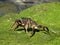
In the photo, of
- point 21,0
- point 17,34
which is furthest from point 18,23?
point 21,0

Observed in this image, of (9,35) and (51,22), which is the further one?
(51,22)

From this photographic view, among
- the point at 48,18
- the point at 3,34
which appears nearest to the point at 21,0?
the point at 48,18

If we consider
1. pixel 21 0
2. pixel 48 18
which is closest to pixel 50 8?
pixel 48 18

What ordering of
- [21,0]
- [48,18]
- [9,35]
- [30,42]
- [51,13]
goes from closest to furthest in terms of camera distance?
[30,42], [9,35], [48,18], [51,13], [21,0]

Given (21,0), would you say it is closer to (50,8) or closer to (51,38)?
(50,8)

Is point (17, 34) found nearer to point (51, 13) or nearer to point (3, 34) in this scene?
point (3, 34)

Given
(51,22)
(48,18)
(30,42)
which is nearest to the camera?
(30,42)

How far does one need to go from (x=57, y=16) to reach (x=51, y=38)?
2181 cm

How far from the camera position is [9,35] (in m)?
34.9

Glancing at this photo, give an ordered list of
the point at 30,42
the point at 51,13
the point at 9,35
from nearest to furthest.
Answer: the point at 30,42 → the point at 9,35 → the point at 51,13

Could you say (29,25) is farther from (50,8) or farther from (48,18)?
(50,8)

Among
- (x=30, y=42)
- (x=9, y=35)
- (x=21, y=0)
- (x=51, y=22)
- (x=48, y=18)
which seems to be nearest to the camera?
(x=30, y=42)

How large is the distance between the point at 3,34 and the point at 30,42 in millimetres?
5729

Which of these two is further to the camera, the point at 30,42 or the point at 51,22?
the point at 51,22
